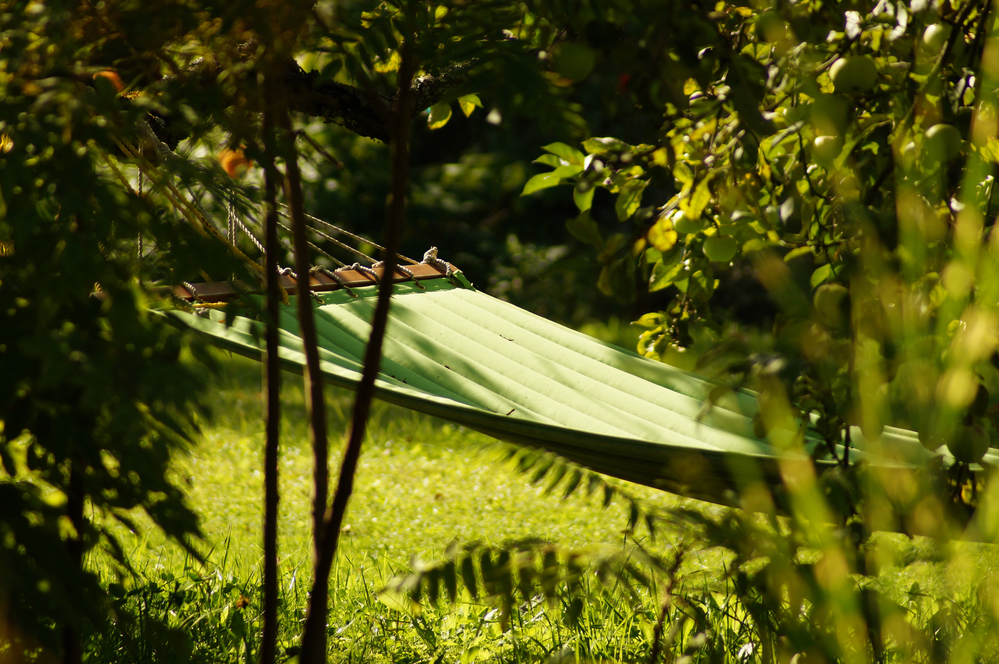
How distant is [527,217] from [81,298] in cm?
807

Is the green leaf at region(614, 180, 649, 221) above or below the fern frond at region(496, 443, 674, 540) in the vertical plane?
above

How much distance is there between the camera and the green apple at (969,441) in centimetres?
85

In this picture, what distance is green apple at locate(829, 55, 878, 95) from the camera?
104 cm

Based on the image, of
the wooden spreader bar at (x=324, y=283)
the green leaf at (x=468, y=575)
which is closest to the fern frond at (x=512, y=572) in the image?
the green leaf at (x=468, y=575)

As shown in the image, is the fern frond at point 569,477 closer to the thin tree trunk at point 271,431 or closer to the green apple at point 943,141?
the thin tree trunk at point 271,431

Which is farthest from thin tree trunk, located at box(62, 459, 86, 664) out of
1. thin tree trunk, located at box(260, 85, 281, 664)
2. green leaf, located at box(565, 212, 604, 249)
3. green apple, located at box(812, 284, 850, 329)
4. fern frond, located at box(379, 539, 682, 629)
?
green apple, located at box(812, 284, 850, 329)

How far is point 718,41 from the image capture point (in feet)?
2.73

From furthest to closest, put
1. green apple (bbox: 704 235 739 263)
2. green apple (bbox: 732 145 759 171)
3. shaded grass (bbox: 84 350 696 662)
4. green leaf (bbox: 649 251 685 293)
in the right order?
shaded grass (bbox: 84 350 696 662), green leaf (bbox: 649 251 685 293), green apple (bbox: 704 235 739 263), green apple (bbox: 732 145 759 171)

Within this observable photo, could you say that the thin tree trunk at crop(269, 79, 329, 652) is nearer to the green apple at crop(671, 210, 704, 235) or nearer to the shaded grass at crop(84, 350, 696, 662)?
the shaded grass at crop(84, 350, 696, 662)

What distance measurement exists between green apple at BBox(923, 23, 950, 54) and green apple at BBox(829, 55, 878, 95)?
10cm

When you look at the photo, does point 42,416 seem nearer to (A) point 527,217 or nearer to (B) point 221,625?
(B) point 221,625

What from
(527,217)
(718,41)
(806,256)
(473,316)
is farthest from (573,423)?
(527,217)

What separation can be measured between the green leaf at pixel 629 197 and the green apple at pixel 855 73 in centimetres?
52

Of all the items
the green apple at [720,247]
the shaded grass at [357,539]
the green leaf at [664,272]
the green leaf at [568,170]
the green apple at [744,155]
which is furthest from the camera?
the shaded grass at [357,539]
